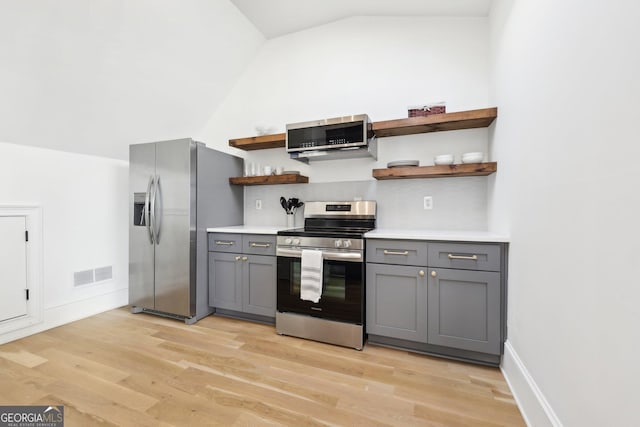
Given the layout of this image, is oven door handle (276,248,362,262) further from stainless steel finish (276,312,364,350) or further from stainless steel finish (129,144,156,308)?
stainless steel finish (129,144,156,308)

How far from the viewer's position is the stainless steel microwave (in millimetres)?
2514

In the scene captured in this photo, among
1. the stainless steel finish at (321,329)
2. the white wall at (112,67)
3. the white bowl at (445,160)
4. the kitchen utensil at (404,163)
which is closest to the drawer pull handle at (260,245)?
the stainless steel finish at (321,329)

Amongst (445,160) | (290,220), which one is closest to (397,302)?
(445,160)

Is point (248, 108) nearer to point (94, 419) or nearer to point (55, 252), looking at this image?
point (55, 252)

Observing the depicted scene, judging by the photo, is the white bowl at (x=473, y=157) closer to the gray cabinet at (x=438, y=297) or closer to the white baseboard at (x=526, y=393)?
the gray cabinet at (x=438, y=297)

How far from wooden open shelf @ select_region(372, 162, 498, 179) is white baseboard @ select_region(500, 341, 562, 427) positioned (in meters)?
1.31

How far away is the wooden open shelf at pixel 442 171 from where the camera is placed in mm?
2280

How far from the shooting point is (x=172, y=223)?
114 inches

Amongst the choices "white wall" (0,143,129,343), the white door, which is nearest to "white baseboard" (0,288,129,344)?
"white wall" (0,143,129,343)

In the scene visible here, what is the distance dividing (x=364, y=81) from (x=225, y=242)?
2.29 m

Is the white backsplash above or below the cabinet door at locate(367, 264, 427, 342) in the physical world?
above

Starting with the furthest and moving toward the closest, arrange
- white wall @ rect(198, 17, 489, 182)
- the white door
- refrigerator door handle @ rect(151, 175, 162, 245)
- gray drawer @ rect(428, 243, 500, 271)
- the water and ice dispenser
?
the water and ice dispenser
refrigerator door handle @ rect(151, 175, 162, 245)
white wall @ rect(198, 17, 489, 182)
the white door
gray drawer @ rect(428, 243, 500, 271)

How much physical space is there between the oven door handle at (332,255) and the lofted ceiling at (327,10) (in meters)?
2.42

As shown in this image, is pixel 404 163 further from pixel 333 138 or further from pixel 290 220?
pixel 290 220
